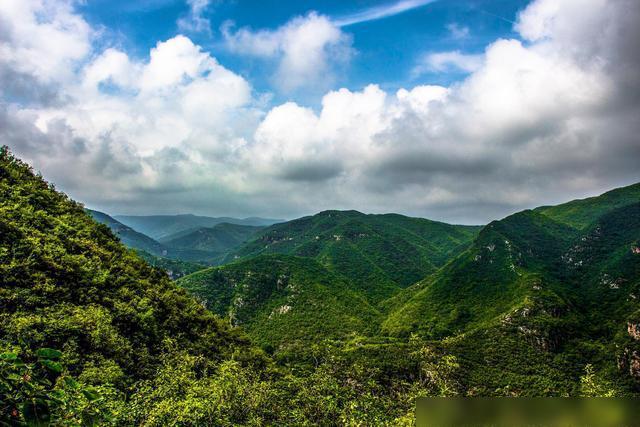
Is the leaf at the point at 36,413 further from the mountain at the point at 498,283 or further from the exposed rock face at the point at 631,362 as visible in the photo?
the mountain at the point at 498,283

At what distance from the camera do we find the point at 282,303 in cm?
17488

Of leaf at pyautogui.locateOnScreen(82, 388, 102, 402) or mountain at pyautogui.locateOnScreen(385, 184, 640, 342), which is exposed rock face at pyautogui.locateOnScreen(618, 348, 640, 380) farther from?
leaf at pyautogui.locateOnScreen(82, 388, 102, 402)

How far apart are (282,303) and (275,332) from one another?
2205cm

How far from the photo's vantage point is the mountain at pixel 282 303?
501 feet

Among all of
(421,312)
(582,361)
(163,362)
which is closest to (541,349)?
(582,361)

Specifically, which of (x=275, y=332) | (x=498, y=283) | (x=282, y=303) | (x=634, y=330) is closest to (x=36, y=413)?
(x=634, y=330)

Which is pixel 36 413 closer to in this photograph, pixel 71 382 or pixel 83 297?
pixel 71 382

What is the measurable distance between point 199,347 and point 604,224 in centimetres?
23166

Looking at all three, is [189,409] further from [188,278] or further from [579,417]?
[188,278]

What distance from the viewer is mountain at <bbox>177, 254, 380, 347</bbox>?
15266cm

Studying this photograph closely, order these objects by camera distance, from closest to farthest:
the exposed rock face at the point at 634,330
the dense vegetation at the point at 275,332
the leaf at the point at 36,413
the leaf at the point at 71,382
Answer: the leaf at the point at 36,413 → the leaf at the point at 71,382 → the dense vegetation at the point at 275,332 → the exposed rock face at the point at 634,330

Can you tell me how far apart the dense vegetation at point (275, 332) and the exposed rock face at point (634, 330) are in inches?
15.7

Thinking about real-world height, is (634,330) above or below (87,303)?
below

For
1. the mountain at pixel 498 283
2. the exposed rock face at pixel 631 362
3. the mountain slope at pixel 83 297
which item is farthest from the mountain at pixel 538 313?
the mountain slope at pixel 83 297
